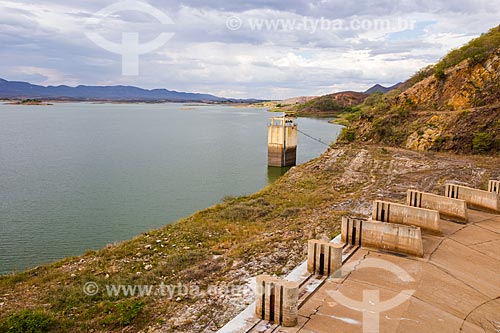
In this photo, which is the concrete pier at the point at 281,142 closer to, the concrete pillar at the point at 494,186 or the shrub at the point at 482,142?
the shrub at the point at 482,142

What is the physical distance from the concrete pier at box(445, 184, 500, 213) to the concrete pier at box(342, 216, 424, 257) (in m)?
4.85

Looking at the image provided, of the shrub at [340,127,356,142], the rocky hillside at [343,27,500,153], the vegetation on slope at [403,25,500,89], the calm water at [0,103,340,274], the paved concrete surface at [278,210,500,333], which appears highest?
the vegetation on slope at [403,25,500,89]

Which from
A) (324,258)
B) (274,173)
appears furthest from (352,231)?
(274,173)

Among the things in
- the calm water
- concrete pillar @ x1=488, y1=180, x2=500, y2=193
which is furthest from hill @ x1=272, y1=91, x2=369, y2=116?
concrete pillar @ x1=488, y1=180, x2=500, y2=193

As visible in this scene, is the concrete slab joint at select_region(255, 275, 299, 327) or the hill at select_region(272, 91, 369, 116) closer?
the concrete slab joint at select_region(255, 275, 299, 327)

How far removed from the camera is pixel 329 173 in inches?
906

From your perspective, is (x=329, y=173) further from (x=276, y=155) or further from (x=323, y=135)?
(x=323, y=135)

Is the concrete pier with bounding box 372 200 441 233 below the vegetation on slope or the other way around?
below

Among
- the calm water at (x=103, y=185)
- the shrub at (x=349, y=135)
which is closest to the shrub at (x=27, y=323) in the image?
the calm water at (x=103, y=185)

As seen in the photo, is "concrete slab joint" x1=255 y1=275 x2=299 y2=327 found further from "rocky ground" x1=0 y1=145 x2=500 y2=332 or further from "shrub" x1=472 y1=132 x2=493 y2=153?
"shrub" x1=472 y1=132 x2=493 y2=153

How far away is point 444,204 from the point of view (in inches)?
456

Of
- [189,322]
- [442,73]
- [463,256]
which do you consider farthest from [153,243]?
[442,73]

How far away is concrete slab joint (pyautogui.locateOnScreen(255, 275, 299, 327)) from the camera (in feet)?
19.8

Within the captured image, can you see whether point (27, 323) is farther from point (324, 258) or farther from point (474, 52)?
point (474, 52)
